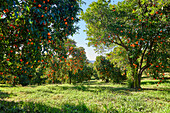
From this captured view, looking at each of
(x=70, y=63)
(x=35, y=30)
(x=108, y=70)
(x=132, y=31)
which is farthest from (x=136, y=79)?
(x=108, y=70)

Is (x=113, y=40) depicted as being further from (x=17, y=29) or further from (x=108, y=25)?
(x=17, y=29)

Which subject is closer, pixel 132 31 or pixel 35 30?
pixel 35 30

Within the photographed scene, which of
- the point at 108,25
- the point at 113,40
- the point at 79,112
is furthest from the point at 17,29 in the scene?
the point at 113,40

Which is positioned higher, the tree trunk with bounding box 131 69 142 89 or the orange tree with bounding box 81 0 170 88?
the orange tree with bounding box 81 0 170 88

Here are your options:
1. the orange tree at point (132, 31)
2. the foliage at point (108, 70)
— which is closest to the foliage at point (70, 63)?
the orange tree at point (132, 31)

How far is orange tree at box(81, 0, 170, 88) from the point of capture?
10629 mm

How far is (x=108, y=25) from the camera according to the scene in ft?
40.5

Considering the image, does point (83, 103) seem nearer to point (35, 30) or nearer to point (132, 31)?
point (35, 30)

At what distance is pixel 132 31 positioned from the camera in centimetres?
1123

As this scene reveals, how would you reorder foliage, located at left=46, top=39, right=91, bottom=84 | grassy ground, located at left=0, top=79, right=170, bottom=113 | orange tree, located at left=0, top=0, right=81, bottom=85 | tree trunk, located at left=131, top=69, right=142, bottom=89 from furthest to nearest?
foliage, located at left=46, top=39, right=91, bottom=84
tree trunk, located at left=131, top=69, right=142, bottom=89
grassy ground, located at left=0, top=79, right=170, bottom=113
orange tree, located at left=0, top=0, right=81, bottom=85

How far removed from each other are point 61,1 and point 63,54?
2.86m

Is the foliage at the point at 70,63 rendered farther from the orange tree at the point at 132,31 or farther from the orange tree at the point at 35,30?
the orange tree at the point at 35,30

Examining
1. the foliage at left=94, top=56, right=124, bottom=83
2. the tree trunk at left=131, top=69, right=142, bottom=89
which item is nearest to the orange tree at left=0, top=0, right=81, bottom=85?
the tree trunk at left=131, top=69, right=142, bottom=89

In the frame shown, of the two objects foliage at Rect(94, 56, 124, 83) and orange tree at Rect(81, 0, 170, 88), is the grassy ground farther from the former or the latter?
foliage at Rect(94, 56, 124, 83)
